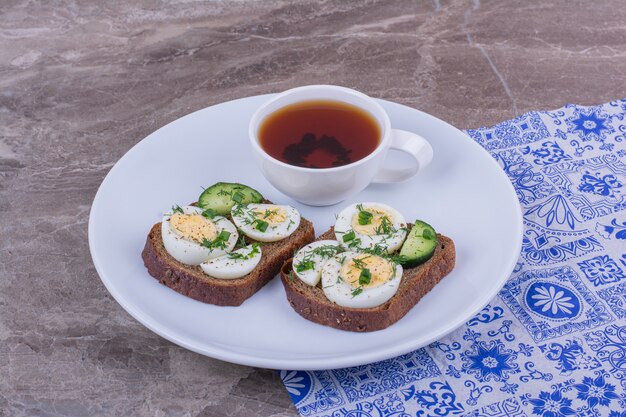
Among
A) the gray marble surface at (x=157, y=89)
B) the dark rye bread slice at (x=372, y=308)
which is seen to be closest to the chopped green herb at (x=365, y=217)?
the dark rye bread slice at (x=372, y=308)

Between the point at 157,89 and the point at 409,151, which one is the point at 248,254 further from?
A: the point at 157,89

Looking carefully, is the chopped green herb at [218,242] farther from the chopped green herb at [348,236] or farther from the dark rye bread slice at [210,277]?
the chopped green herb at [348,236]

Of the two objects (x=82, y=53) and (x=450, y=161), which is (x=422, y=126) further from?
(x=82, y=53)

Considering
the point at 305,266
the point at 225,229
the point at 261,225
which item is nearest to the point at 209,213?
the point at 225,229

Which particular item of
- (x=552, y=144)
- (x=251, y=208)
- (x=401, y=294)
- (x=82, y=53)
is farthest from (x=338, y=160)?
(x=82, y=53)

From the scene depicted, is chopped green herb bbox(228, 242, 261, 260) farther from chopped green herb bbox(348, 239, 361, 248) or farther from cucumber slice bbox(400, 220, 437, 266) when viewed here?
cucumber slice bbox(400, 220, 437, 266)

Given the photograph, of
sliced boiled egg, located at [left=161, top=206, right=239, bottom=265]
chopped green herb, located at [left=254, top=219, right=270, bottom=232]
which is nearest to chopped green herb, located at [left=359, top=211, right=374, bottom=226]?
chopped green herb, located at [left=254, top=219, right=270, bottom=232]
